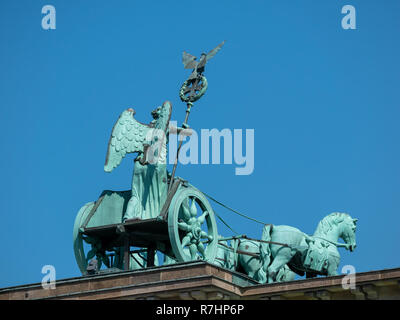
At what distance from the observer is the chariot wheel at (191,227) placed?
121 ft

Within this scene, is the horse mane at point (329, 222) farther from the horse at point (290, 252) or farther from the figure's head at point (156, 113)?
the figure's head at point (156, 113)

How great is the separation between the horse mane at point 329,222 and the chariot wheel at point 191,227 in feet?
14.0

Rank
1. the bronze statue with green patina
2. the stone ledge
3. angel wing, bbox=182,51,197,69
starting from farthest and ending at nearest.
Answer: angel wing, bbox=182,51,197,69 → the bronze statue with green patina → the stone ledge

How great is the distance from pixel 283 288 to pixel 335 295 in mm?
1367

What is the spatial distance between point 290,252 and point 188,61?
6459mm

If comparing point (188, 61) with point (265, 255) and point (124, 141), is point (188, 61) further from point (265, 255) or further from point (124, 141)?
point (265, 255)

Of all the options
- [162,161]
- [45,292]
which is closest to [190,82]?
[162,161]

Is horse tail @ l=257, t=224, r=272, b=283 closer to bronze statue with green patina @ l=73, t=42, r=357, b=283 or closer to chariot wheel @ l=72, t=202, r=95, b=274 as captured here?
bronze statue with green patina @ l=73, t=42, r=357, b=283

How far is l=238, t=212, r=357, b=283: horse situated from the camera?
130ft

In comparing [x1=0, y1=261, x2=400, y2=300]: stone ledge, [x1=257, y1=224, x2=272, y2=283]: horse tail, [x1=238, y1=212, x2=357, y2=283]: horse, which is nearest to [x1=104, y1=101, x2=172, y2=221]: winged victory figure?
[x1=0, y1=261, x2=400, y2=300]: stone ledge

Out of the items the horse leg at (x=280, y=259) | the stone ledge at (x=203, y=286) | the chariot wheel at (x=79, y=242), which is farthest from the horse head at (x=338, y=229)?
the chariot wheel at (x=79, y=242)

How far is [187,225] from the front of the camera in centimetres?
3753

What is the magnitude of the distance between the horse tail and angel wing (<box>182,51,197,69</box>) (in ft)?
17.5
